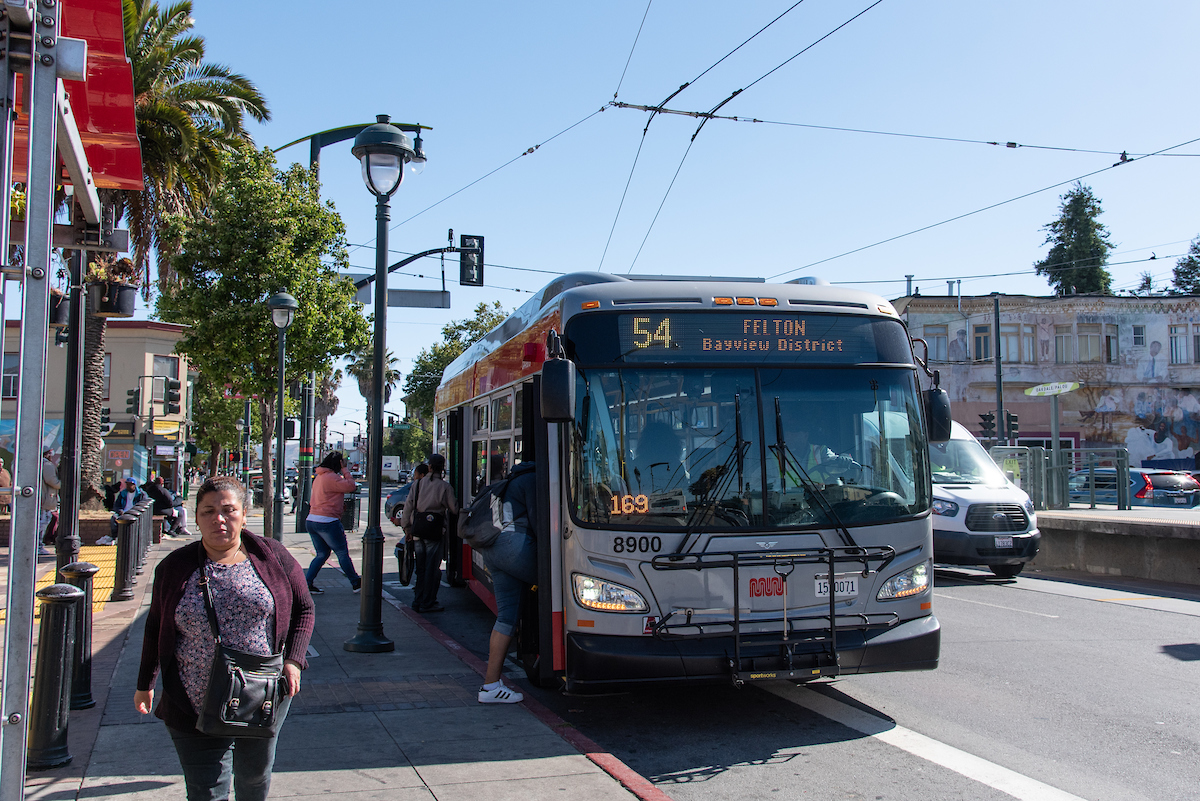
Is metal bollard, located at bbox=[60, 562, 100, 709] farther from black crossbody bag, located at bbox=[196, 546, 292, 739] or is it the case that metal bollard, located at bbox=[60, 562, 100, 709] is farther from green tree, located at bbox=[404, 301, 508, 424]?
green tree, located at bbox=[404, 301, 508, 424]

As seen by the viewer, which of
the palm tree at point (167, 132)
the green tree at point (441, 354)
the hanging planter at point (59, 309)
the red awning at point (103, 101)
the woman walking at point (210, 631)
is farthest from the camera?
the green tree at point (441, 354)

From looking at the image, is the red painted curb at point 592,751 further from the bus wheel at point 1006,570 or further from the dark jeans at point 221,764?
the bus wheel at point 1006,570

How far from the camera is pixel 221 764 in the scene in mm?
3627

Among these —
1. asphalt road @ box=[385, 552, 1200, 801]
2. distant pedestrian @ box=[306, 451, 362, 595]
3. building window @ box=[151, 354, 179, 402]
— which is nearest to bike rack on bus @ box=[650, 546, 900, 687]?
asphalt road @ box=[385, 552, 1200, 801]

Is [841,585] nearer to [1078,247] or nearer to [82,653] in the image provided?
[82,653]

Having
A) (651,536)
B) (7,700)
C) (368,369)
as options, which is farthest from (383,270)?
(368,369)

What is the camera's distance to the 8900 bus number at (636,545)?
5.80 m

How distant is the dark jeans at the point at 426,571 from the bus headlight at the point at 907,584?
19.5 feet

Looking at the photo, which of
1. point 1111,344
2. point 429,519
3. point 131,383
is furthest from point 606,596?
point 1111,344

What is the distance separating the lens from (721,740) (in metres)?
5.98

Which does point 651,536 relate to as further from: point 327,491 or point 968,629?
point 327,491

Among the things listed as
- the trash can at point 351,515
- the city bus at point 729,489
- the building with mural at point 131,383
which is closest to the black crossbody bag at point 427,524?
the city bus at point 729,489

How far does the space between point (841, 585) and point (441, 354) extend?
3969 cm

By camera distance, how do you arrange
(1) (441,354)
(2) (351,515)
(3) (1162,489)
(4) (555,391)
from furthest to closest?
1. (1) (441,354)
2. (3) (1162,489)
3. (2) (351,515)
4. (4) (555,391)
